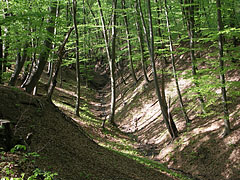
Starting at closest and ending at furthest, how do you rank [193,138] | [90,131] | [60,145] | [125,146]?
[60,145]
[193,138]
[125,146]
[90,131]

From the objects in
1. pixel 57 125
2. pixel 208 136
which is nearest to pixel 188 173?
pixel 208 136

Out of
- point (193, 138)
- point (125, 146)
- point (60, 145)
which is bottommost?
point (125, 146)

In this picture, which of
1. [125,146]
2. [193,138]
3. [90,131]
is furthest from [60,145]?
[193,138]

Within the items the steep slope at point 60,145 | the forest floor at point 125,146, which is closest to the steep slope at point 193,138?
the forest floor at point 125,146

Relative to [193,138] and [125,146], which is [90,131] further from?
[193,138]

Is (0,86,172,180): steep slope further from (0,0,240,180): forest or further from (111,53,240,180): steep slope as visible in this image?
(111,53,240,180): steep slope

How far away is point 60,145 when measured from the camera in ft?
24.7

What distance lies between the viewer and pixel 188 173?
32.3ft

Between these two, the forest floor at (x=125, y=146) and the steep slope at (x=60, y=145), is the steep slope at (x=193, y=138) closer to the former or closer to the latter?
→ the forest floor at (x=125, y=146)

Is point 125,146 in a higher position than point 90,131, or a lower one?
lower

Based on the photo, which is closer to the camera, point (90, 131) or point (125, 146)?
point (125, 146)

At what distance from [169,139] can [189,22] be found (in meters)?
7.64

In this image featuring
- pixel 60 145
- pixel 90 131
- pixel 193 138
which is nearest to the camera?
pixel 60 145

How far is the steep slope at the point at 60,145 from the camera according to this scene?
6.33m
